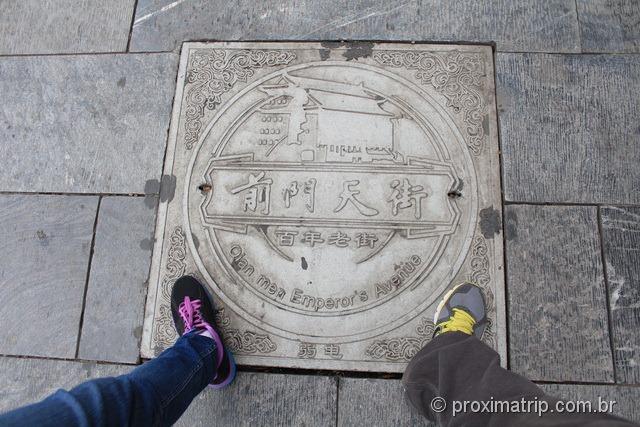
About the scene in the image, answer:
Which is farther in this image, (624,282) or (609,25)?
(609,25)

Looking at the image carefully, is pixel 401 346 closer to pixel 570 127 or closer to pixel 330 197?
pixel 330 197

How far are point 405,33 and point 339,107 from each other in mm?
560

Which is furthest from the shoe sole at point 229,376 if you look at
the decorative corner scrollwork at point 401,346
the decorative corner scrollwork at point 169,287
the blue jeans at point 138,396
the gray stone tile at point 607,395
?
the gray stone tile at point 607,395

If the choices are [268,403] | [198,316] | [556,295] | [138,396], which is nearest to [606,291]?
[556,295]

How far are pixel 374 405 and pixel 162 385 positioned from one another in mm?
955

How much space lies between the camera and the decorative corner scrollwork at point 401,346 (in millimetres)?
2158

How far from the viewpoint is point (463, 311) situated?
2.09 meters

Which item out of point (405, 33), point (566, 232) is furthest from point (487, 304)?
point (405, 33)

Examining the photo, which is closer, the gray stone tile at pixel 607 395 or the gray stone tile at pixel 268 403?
the gray stone tile at pixel 607 395

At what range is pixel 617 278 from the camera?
2.16m

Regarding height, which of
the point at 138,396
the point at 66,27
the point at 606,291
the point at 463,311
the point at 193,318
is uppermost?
the point at 66,27

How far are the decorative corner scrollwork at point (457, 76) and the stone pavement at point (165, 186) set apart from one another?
0.11m

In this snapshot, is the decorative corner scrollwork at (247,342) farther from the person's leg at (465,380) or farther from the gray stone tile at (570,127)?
the gray stone tile at (570,127)

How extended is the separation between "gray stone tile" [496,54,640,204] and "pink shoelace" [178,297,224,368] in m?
1.56
